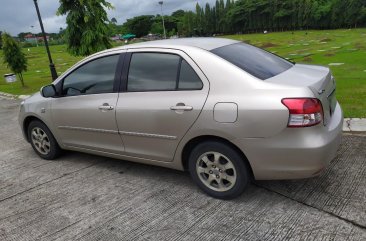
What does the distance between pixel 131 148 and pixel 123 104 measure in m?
0.53

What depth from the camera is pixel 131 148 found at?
4109 millimetres

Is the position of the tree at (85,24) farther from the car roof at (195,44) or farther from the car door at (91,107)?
the car roof at (195,44)

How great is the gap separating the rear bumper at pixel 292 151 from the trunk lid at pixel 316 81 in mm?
222

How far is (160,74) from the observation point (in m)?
3.78

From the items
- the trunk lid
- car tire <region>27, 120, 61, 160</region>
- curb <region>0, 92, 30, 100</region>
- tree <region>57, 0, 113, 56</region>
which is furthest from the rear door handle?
curb <region>0, 92, 30, 100</region>

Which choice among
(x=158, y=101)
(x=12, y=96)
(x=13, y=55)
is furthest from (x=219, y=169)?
(x=13, y=55)

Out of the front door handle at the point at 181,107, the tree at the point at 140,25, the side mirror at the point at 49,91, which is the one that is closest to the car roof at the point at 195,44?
the front door handle at the point at 181,107

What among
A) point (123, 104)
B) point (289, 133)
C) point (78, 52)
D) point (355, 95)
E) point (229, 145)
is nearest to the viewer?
point (289, 133)

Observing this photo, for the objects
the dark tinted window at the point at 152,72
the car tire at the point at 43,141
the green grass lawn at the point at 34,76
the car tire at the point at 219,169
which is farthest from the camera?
the green grass lawn at the point at 34,76

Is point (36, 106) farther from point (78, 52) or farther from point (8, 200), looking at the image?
point (78, 52)

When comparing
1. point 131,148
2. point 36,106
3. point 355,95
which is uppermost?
point 36,106

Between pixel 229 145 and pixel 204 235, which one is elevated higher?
pixel 229 145

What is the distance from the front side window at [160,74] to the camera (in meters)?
3.58

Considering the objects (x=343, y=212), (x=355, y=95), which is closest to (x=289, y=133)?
(x=343, y=212)
